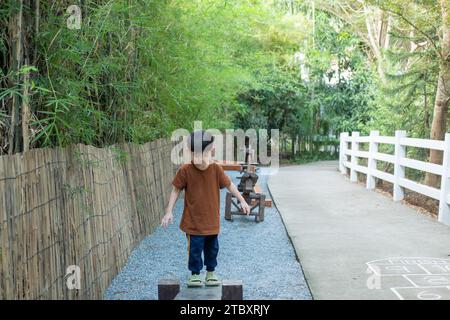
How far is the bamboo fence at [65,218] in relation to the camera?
2541 millimetres

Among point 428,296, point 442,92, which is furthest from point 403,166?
point 428,296

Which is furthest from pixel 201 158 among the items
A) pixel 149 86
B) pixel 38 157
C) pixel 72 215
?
pixel 149 86

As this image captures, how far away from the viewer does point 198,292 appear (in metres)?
3.81

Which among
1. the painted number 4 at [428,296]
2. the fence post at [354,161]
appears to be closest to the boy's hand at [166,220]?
the painted number 4 at [428,296]

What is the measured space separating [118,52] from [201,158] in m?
1.28

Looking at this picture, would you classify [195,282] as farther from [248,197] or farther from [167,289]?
[248,197]

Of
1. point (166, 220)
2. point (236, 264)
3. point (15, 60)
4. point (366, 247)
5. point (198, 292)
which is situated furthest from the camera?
point (366, 247)

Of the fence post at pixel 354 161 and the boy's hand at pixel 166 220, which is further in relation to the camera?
the fence post at pixel 354 161

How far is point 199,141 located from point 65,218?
111 centimetres

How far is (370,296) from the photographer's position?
3.92m

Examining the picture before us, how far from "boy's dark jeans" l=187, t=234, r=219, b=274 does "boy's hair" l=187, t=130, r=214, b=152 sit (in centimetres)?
68

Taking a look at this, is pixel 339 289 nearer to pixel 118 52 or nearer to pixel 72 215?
pixel 72 215

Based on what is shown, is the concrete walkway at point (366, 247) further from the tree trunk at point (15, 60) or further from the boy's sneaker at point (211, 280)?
the tree trunk at point (15, 60)

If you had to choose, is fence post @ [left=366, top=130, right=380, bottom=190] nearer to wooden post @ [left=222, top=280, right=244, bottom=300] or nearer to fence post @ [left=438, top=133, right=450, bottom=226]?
fence post @ [left=438, top=133, right=450, bottom=226]
